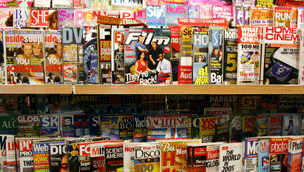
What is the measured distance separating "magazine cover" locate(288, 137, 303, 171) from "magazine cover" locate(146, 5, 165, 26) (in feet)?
3.60

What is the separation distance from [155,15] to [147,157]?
94 cm

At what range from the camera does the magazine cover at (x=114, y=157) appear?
121cm

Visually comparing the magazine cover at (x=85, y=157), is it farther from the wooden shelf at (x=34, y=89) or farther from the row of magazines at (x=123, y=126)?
the wooden shelf at (x=34, y=89)

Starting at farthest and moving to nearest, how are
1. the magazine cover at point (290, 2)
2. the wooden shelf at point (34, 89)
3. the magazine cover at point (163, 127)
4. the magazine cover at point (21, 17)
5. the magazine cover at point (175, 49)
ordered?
the magazine cover at point (290, 2), the magazine cover at point (21, 17), the magazine cover at point (163, 127), the magazine cover at point (175, 49), the wooden shelf at point (34, 89)

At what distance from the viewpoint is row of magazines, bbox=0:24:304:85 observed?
1149mm

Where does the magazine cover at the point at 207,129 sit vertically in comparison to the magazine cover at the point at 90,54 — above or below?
below

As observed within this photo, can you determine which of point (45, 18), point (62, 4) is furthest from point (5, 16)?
point (62, 4)

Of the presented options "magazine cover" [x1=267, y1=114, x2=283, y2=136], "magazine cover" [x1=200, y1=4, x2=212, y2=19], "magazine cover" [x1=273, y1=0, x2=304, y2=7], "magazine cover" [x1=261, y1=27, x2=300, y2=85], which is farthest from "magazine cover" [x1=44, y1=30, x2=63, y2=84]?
"magazine cover" [x1=273, y1=0, x2=304, y2=7]

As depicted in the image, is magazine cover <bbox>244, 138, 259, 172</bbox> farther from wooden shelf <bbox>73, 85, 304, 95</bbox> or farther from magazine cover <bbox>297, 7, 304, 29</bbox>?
magazine cover <bbox>297, 7, 304, 29</bbox>

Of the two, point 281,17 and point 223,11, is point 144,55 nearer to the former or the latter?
point 223,11

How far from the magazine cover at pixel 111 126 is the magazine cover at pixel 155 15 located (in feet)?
2.27

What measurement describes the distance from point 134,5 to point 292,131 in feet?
4.54

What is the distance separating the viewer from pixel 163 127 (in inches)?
52.4

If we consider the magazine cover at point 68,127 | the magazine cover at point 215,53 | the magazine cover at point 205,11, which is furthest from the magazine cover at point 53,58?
the magazine cover at point 205,11
